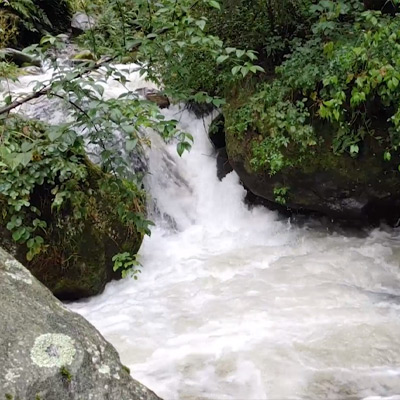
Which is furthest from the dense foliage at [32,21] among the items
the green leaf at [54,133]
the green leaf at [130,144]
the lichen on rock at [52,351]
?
the lichen on rock at [52,351]

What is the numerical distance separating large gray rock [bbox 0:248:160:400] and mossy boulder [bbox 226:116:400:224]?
13.1 ft

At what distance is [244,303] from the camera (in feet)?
13.4

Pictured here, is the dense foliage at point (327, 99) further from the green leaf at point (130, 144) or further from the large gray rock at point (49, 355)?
the large gray rock at point (49, 355)

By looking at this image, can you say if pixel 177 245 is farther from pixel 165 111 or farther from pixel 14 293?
pixel 14 293

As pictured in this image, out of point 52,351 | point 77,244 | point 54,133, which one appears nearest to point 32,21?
point 77,244

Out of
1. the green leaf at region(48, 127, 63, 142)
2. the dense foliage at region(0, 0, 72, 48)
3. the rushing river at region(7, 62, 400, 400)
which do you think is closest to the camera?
Answer: the green leaf at region(48, 127, 63, 142)

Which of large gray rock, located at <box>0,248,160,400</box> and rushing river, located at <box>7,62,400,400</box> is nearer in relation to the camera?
large gray rock, located at <box>0,248,160,400</box>

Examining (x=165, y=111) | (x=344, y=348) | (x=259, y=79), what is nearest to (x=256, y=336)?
(x=344, y=348)

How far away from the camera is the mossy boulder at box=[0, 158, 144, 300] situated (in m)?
4.14

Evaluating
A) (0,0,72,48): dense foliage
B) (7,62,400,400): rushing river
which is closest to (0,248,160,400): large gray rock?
(7,62,400,400): rushing river

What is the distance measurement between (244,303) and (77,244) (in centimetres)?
159

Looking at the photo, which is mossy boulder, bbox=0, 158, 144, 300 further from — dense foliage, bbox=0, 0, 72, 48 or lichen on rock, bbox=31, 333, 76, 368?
dense foliage, bbox=0, 0, 72, 48

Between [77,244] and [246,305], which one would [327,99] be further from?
[77,244]

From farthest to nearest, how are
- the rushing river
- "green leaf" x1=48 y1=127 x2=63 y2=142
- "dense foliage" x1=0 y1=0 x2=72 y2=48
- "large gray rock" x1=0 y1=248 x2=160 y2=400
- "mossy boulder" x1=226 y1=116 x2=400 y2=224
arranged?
"dense foliage" x1=0 y1=0 x2=72 y2=48 < "mossy boulder" x1=226 y1=116 x2=400 y2=224 < the rushing river < "green leaf" x1=48 y1=127 x2=63 y2=142 < "large gray rock" x1=0 y1=248 x2=160 y2=400
